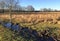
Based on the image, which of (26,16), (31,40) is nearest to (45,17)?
(26,16)

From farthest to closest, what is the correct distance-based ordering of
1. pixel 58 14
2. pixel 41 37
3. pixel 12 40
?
pixel 58 14, pixel 41 37, pixel 12 40

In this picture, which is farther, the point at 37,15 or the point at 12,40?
the point at 37,15

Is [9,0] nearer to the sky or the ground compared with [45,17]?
nearer to the sky

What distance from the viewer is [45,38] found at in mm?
13617

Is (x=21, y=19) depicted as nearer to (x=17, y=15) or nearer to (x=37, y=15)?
(x=17, y=15)

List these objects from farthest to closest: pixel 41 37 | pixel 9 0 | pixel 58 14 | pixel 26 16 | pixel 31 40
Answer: pixel 58 14
pixel 26 16
pixel 9 0
pixel 41 37
pixel 31 40

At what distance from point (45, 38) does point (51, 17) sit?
14.3m

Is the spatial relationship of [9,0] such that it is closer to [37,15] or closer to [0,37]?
[37,15]

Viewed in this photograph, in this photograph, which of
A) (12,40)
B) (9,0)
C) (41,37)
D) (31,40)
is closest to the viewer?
(12,40)

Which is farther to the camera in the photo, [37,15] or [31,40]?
[37,15]

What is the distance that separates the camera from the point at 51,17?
27641 millimetres

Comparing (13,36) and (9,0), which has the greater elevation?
(9,0)

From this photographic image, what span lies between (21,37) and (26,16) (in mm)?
14857

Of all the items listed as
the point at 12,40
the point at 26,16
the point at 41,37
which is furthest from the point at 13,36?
the point at 26,16
